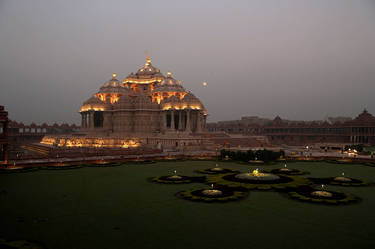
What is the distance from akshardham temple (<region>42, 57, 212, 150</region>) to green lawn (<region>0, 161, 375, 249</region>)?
39558 millimetres

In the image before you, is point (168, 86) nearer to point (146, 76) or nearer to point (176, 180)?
point (146, 76)

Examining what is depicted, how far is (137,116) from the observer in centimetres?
7006

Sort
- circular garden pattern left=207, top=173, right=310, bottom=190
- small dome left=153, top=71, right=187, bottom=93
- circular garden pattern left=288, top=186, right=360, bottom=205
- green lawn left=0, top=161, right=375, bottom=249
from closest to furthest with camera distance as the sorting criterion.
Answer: green lawn left=0, top=161, right=375, bottom=249
circular garden pattern left=288, top=186, right=360, bottom=205
circular garden pattern left=207, top=173, right=310, bottom=190
small dome left=153, top=71, right=187, bottom=93

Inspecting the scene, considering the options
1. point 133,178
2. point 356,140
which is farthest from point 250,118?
point 133,178

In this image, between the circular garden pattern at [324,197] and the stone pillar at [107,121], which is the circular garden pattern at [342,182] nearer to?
the circular garden pattern at [324,197]

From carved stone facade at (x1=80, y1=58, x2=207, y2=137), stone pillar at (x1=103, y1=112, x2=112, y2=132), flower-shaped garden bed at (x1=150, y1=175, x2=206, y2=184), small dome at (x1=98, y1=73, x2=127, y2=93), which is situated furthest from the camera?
small dome at (x1=98, y1=73, x2=127, y2=93)

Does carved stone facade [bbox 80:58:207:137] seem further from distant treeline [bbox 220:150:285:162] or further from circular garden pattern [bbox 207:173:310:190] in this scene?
circular garden pattern [bbox 207:173:310:190]

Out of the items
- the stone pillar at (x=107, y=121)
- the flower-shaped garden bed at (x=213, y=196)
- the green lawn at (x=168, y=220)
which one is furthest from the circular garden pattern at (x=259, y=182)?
the stone pillar at (x=107, y=121)

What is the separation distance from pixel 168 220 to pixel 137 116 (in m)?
56.8

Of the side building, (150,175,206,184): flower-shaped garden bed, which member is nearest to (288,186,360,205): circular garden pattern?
(150,175,206,184): flower-shaped garden bed

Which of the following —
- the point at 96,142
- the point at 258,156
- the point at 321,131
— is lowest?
the point at 258,156

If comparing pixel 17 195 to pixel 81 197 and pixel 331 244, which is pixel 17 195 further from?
pixel 331 244

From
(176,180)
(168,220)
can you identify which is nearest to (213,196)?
(168,220)

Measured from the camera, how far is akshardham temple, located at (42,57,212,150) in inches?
2505
